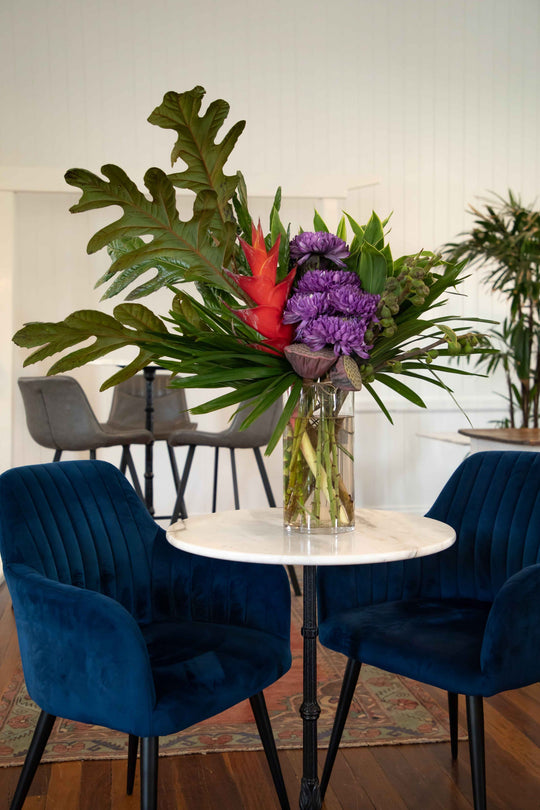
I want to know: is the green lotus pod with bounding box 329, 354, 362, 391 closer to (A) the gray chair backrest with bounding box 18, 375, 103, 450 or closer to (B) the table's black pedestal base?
(B) the table's black pedestal base

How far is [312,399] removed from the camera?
175 cm

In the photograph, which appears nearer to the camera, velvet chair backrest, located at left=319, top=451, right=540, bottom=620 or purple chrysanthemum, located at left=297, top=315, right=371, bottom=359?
purple chrysanthemum, located at left=297, top=315, right=371, bottom=359

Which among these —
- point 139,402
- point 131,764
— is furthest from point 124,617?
point 139,402

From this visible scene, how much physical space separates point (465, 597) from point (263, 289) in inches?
44.0

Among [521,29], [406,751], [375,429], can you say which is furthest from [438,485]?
[406,751]

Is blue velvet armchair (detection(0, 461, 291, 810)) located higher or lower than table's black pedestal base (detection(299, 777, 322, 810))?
higher

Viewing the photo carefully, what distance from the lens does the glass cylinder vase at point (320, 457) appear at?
174 centimetres

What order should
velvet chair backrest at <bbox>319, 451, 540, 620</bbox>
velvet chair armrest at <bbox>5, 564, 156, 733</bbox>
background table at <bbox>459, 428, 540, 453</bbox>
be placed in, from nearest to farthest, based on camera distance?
velvet chair armrest at <bbox>5, 564, 156, 733</bbox> < velvet chair backrest at <bbox>319, 451, 540, 620</bbox> < background table at <bbox>459, 428, 540, 453</bbox>

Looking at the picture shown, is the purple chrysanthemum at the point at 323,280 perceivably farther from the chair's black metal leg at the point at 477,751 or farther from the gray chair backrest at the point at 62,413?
the gray chair backrest at the point at 62,413

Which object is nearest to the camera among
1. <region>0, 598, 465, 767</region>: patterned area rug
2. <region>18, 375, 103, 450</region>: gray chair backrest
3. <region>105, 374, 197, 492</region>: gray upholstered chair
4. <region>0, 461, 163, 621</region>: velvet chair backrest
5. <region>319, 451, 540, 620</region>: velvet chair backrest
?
<region>0, 461, 163, 621</region>: velvet chair backrest

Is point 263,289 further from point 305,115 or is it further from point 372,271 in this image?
point 305,115

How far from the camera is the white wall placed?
18.8 ft

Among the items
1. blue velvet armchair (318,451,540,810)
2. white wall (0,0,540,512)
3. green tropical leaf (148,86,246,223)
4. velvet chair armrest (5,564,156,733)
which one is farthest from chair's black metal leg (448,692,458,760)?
white wall (0,0,540,512)

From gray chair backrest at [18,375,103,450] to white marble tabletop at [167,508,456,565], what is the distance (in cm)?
209
